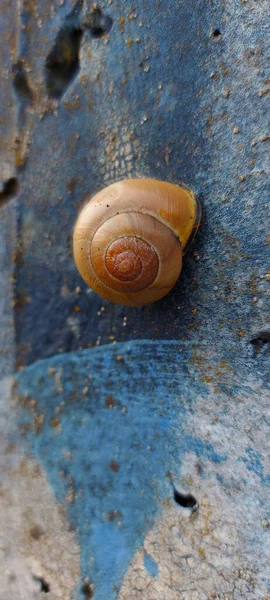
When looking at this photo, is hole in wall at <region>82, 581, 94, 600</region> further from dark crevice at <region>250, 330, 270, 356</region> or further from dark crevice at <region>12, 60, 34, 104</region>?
dark crevice at <region>12, 60, 34, 104</region>

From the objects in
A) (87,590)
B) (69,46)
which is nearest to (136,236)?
(69,46)

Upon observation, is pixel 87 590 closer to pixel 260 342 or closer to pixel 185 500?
pixel 185 500

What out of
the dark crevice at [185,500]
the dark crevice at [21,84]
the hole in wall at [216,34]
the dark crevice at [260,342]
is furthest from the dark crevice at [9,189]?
the dark crevice at [185,500]

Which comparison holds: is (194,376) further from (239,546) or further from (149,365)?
(239,546)

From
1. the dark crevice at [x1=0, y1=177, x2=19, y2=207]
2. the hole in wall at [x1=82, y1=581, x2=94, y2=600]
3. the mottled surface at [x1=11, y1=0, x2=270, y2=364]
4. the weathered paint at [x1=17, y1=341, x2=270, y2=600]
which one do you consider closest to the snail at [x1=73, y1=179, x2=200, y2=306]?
the mottled surface at [x1=11, y1=0, x2=270, y2=364]

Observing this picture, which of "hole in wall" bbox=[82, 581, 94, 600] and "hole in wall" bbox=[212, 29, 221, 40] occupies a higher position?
"hole in wall" bbox=[212, 29, 221, 40]

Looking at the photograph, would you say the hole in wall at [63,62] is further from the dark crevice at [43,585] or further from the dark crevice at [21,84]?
the dark crevice at [43,585]
